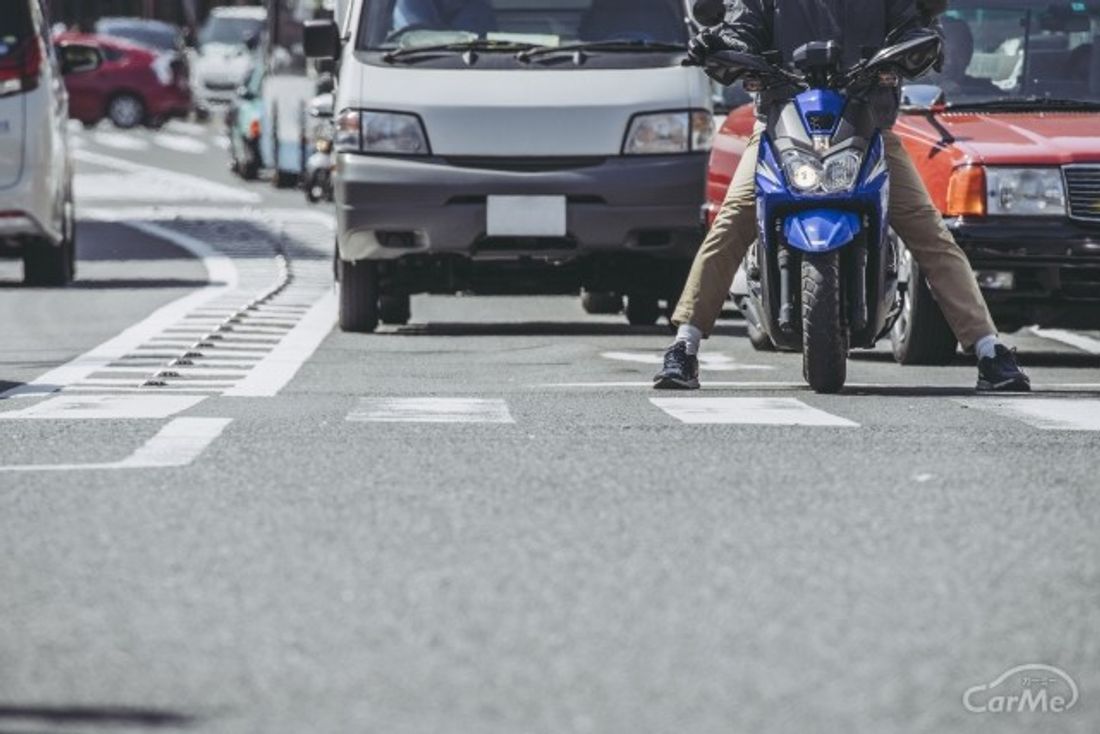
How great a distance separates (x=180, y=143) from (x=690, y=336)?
39.1m

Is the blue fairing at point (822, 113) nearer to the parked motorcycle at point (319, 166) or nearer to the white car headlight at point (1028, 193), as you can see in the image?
the white car headlight at point (1028, 193)

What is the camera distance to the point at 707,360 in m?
14.0

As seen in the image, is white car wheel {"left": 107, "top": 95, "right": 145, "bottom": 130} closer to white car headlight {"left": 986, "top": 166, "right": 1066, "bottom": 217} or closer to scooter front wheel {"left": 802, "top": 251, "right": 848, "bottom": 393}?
white car headlight {"left": 986, "top": 166, "right": 1066, "bottom": 217}

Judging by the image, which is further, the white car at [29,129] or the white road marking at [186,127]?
the white road marking at [186,127]

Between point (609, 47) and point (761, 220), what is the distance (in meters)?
4.37

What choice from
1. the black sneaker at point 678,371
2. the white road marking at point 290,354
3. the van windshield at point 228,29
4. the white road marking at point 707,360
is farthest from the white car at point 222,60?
the black sneaker at point 678,371

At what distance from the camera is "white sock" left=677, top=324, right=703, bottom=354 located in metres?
11.6

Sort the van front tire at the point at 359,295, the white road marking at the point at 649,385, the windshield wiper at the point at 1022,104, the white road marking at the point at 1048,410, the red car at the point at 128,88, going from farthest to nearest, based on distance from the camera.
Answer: the red car at the point at 128,88 → the van front tire at the point at 359,295 → the windshield wiper at the point at 1022,104 → the white road marking at the point at 649,385 → the white road marking at the point at 1048,410

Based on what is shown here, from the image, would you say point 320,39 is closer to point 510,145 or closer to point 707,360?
point 510,145

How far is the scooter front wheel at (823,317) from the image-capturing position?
36.5 feet

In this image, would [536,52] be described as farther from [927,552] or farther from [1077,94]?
[927,552]

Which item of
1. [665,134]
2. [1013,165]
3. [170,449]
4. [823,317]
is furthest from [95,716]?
[665,134]

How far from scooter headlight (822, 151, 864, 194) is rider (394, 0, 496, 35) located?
15.3 ft

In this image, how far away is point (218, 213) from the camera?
3166 centimetres
